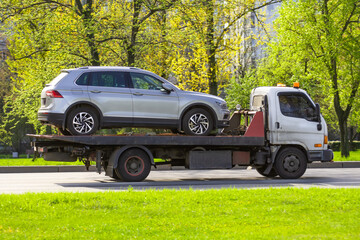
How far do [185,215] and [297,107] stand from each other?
9.06m

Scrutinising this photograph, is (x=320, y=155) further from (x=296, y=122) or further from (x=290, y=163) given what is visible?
(x=296, y=122)

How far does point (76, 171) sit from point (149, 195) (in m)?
A: 11.6

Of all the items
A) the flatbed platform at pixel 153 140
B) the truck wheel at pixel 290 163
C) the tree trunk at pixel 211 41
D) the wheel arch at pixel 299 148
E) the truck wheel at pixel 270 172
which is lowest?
the truck wheel at pixel 270 172

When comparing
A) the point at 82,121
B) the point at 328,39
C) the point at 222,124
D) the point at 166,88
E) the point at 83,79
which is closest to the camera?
the point at 82,121

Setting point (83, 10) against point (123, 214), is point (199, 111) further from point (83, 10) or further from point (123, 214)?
A: point (83, 10)

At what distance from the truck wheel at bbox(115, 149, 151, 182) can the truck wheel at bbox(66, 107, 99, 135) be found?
3.36 feet

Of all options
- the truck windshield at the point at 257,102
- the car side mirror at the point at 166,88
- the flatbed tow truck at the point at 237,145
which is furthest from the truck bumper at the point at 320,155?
the car side mirror at the point at 166,88

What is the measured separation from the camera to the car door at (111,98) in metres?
14.7

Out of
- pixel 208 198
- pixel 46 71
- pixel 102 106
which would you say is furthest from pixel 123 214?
pixel 46 71

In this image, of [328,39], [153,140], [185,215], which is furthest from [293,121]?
[328,39]

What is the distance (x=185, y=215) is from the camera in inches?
330

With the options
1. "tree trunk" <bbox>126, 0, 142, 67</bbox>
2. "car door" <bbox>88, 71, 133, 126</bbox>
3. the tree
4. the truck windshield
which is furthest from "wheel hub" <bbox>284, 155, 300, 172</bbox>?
the tree

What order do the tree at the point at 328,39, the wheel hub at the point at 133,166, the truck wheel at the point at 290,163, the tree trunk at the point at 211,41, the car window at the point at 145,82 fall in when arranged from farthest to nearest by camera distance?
1. the tree at the point at 328,39
2. the tree trunk at the point at 211,41
3. the truck wheel at the point at 290,163
4. the car window at the point at 145,82
5. the wheel hub at the point at 133,166

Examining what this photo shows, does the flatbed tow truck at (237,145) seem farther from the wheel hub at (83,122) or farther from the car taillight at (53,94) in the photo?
the car taillight at (53,94)
